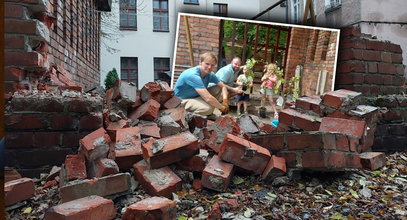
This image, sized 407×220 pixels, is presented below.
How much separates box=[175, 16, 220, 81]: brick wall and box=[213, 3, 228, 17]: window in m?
0.03

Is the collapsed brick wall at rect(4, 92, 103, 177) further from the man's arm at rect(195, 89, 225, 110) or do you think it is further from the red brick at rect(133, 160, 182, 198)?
the man's arm at rect(195, 89, 225, 110)

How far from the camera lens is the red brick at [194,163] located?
55.4 inches

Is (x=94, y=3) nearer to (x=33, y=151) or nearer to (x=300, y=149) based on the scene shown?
(x=33, y=151)

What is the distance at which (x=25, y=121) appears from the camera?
1.42m

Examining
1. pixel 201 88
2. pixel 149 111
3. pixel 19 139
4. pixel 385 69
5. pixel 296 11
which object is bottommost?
pixel 19 139

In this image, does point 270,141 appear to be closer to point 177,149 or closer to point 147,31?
point 177,149

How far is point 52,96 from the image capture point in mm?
1457

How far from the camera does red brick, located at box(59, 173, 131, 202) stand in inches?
46.0

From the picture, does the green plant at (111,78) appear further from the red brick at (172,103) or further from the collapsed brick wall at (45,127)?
the red brick at (172,103)

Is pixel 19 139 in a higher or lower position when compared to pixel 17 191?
higher

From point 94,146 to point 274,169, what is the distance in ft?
2.70

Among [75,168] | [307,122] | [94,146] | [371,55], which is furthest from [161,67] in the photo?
[371,55]

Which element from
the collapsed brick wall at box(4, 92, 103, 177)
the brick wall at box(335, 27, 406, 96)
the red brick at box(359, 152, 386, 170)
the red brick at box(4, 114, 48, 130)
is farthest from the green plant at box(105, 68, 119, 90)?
the red brick at box(359, 152, 386, 170)

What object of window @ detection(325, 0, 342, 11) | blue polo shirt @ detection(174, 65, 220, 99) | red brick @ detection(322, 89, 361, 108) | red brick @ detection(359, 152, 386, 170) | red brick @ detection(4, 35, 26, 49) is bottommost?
red brick @ detection(359, 152, 386, 170)
